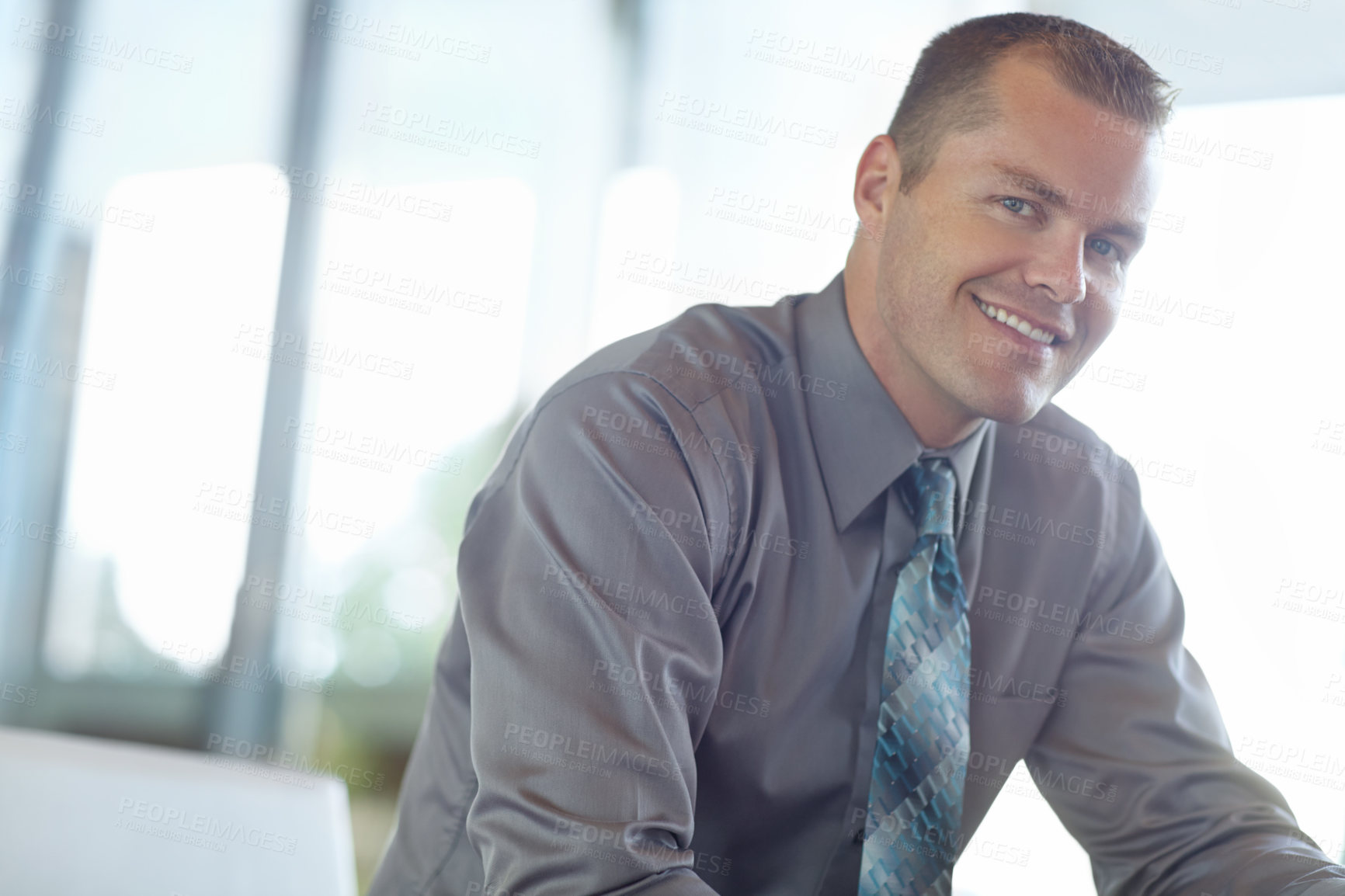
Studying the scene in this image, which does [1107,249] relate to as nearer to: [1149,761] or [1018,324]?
[1018,324]

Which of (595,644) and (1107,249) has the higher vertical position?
(1107,249)

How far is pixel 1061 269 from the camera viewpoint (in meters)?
1.31

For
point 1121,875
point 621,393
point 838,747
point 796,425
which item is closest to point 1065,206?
point 796,425

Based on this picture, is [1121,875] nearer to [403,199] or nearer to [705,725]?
[705,725]

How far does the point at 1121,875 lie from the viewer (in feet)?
4.53

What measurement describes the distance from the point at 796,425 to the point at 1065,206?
1.39 ft

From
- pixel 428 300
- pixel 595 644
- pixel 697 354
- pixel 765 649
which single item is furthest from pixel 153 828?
pixel 428 300

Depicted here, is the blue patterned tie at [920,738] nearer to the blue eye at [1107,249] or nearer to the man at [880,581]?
the man at [880,581]

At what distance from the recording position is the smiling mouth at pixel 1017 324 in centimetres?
132

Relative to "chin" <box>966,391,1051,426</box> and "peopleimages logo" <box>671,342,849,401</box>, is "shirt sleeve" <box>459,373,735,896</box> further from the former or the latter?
"chin" <box>966,391,1051,426</box>

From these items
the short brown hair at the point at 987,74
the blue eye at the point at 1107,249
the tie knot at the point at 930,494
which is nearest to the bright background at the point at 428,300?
the tie knot at the point at 930,494

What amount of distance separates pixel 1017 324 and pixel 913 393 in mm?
156

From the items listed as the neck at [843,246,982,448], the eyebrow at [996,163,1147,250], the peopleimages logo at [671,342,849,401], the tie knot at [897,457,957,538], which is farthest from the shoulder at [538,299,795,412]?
the eyebrow at [996,163,1147,250]

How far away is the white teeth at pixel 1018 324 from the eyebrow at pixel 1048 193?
140mm
